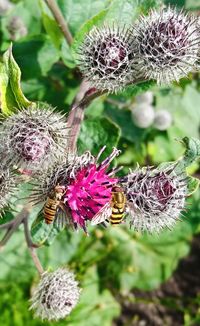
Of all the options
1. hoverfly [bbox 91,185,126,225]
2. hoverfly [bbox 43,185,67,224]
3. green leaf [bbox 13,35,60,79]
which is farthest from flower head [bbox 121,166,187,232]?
green leaf [bbox 13,35,60,79]

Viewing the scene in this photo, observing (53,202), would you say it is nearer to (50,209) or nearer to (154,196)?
(50,209)

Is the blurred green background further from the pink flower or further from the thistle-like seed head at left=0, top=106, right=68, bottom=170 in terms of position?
Result: the pink flower

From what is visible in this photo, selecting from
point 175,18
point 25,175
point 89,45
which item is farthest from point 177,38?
point 25,175

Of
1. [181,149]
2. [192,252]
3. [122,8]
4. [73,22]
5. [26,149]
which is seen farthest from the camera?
[192,252]

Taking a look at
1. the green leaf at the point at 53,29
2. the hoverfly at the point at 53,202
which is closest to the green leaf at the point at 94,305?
the green leaf at the point at 53,29

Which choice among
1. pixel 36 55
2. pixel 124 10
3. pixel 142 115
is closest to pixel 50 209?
pixel 124 10

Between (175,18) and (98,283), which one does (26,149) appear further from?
(98,283)
